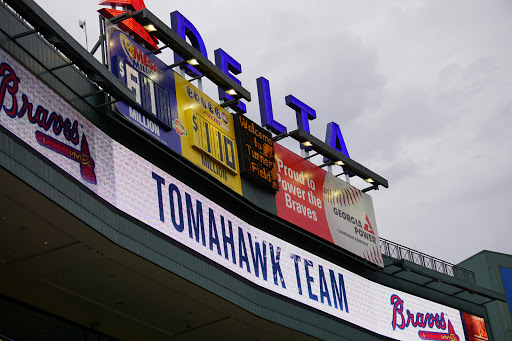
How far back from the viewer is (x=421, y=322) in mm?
43625

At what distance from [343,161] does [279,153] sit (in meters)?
4.83

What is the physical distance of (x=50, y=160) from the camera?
920 inches

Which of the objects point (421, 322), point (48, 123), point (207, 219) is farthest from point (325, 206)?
point (48, 123)

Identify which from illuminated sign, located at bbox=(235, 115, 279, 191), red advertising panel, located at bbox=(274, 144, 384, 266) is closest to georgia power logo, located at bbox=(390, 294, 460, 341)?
red advertising panel, located at bbox=(274, 144, 384, 266)

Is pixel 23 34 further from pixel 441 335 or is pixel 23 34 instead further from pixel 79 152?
pixel 441 335

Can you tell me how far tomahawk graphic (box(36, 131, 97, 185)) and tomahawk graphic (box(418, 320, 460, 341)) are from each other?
23788 millimetres

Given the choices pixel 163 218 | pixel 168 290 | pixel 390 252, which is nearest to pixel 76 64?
pixel 163 218

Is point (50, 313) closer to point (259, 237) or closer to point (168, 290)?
point (168, 290)

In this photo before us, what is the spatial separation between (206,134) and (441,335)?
19.4 meters

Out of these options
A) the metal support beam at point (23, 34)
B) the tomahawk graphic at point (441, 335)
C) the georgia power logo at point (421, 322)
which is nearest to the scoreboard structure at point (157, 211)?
the metal support beam at point (23, 34)

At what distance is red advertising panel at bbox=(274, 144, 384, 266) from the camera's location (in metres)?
37.0

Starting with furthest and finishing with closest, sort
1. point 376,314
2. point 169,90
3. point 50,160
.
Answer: point 376,314 < point 169,90 < point 50,160

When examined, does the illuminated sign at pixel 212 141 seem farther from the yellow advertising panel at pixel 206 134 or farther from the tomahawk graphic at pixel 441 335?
the tomahawk graphic at pixel 441 335

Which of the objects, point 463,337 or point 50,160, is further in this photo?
point 463,337
